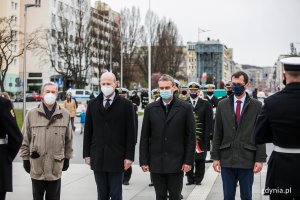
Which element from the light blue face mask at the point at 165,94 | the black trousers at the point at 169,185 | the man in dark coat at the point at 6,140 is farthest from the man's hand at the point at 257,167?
the man in dark coat at the point at 6,140

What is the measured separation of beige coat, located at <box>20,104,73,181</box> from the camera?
7.12 metres

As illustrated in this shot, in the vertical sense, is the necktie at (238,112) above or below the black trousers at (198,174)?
above

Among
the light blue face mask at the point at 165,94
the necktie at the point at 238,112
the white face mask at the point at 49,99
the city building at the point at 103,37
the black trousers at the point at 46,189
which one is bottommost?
the black trousers at the point at 46,189

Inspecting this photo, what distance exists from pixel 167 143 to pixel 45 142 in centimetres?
157

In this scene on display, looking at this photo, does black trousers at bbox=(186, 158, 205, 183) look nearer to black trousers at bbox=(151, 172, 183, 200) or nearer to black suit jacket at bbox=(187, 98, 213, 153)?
black suit jacket at bbox=(187, 98, 213, 153)

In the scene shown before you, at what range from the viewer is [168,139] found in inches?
274

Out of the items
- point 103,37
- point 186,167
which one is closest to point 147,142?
point 186,167

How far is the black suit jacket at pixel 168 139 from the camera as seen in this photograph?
22.7ft

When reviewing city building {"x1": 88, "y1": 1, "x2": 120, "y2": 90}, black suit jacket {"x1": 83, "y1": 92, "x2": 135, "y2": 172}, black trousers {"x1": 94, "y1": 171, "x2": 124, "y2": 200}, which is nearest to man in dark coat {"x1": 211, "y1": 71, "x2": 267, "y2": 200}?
black suit jacket {"x1": 83, "y1": 92, "x2": 135, "y2": 172}

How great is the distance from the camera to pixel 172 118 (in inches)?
277

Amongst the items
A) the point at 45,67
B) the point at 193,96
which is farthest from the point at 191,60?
the point at 193,96

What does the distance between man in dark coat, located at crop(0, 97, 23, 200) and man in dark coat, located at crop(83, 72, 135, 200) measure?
3.63 feet

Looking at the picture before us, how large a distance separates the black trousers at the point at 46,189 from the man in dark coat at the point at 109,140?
0.56 meters

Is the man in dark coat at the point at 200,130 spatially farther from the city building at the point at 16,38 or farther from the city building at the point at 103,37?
the city building at the point at 16,38
